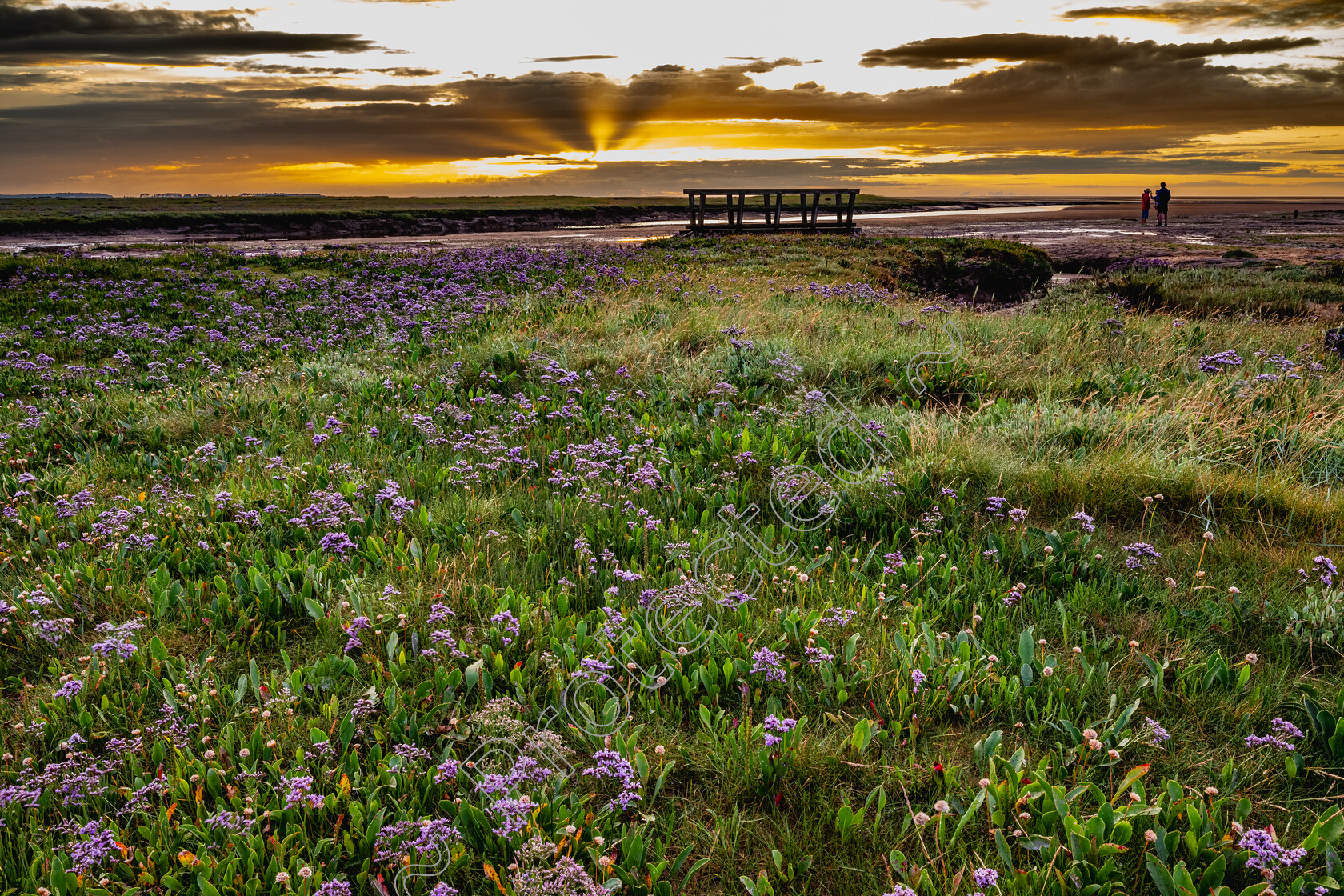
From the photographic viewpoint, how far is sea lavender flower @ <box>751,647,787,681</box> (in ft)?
10.7

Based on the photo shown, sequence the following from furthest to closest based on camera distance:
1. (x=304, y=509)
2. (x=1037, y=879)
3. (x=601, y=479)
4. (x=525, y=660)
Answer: (x=601, y=479) → (x=304, y=509) → (x=525, y=660) → (x=1037, y=879)

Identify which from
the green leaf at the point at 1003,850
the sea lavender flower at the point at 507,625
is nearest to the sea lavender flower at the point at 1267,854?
the green leaf at the point at 1003,850

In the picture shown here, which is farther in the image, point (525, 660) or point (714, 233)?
point (714, 233)

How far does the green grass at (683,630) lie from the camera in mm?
2604

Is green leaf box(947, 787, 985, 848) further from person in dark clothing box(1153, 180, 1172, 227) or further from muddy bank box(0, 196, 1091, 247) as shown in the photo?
person in dark clothing box(1153, 180, 1172, 227)

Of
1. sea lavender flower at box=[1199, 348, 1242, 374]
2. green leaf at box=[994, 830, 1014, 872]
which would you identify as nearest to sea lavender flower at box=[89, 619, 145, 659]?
green leaf at box=[994, 830, 1014, 872]

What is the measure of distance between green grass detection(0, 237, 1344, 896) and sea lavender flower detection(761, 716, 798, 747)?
0.05 m

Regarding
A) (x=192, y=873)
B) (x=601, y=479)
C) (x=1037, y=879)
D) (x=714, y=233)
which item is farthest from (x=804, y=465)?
(x=714, y=233)

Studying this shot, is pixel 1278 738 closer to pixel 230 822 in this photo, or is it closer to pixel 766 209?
pixel 230 822

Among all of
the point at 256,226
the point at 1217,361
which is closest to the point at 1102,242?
the point at 1217,361

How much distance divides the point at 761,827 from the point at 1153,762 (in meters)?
1.59

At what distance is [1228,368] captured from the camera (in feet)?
26.3

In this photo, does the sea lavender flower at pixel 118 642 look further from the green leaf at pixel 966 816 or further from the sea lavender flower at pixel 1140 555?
the sea lavender flower at pixel 1140 555

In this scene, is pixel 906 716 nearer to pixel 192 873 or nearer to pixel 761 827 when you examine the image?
pixel 761 827
